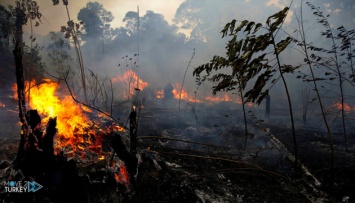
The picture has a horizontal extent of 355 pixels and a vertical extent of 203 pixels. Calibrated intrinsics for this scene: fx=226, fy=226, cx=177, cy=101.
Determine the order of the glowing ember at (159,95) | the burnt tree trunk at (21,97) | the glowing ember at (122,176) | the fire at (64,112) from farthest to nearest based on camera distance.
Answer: the glowing ember at (159,95)
the fire at (64,112)
the glowing ember at (122,176)
the burnt tree trunk at (21,97)

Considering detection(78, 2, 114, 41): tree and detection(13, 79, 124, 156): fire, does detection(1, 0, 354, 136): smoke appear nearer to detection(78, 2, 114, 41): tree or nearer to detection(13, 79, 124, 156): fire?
detection(78, 2, 114, 41): tree

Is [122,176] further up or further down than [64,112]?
further down

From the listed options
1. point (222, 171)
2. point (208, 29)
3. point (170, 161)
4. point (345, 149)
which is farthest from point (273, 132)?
point (208, 29)

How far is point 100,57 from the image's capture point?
33.5m

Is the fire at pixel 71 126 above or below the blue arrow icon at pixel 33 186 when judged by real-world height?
above

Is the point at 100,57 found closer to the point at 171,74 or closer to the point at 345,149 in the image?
the point at 171,74

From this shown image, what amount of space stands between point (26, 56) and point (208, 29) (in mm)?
24828

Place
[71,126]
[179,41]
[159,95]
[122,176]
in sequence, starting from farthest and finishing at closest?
1. [179,41]
2. [159,95]
3. [71,126]
4. [122,176]

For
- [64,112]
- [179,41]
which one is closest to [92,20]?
[179,41]

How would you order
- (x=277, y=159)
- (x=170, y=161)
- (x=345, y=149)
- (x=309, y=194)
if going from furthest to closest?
1. (x=345, y=149)
2. (x=277, y=159)
3. (x=170, y=161)
4. (x=309, y=194)

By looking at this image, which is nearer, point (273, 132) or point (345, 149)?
point (345, 149)

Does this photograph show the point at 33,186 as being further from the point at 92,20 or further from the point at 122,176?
the point at 92,20

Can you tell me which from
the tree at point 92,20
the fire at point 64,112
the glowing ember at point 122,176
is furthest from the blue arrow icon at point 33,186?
the tree at point 92,20

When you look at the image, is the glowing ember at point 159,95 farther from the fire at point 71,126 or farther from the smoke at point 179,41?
the fire at point 71,126
